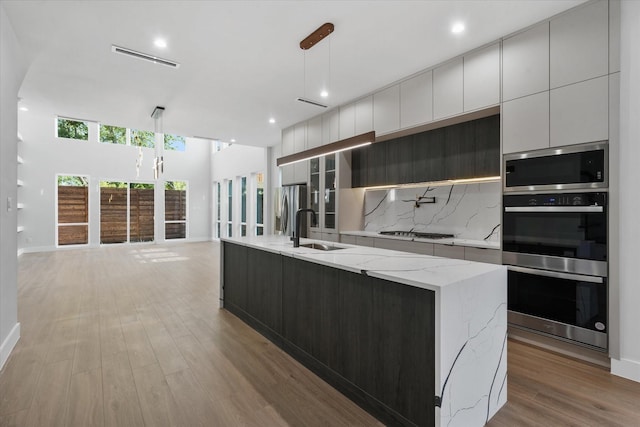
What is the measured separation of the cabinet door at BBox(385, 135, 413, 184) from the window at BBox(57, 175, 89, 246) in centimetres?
933

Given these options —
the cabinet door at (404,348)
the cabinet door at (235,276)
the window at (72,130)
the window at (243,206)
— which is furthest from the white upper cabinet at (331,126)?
the window at (72,130)

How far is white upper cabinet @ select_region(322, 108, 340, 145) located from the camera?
5.25 meters

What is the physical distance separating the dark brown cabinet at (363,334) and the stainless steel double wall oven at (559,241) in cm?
190

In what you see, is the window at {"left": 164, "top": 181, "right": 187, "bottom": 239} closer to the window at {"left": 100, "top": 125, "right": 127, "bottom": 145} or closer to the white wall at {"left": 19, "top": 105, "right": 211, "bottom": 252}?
the white wall at {"left": 19, "top": 105, "right": 211, "bottom": 252}

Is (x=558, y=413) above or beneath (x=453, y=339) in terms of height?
beneath

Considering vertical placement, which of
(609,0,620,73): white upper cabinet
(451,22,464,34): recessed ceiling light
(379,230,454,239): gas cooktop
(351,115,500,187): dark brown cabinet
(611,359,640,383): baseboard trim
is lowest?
(611,359,640,383): baseboard trim

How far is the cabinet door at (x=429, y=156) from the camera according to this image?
4.09 m

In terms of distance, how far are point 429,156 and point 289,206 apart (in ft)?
Result: 10.1

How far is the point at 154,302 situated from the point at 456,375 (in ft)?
12.8

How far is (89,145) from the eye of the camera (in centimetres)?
952

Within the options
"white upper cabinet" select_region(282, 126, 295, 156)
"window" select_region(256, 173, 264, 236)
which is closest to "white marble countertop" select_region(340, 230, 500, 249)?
"white upper cabinet" select_region(282, 126, 295, 156)

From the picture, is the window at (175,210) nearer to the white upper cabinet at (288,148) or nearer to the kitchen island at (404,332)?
the white upper cabinet at (288,148)

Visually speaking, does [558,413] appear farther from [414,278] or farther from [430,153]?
[430,153]

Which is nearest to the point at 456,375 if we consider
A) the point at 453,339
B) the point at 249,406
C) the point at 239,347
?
the point at 453,339
